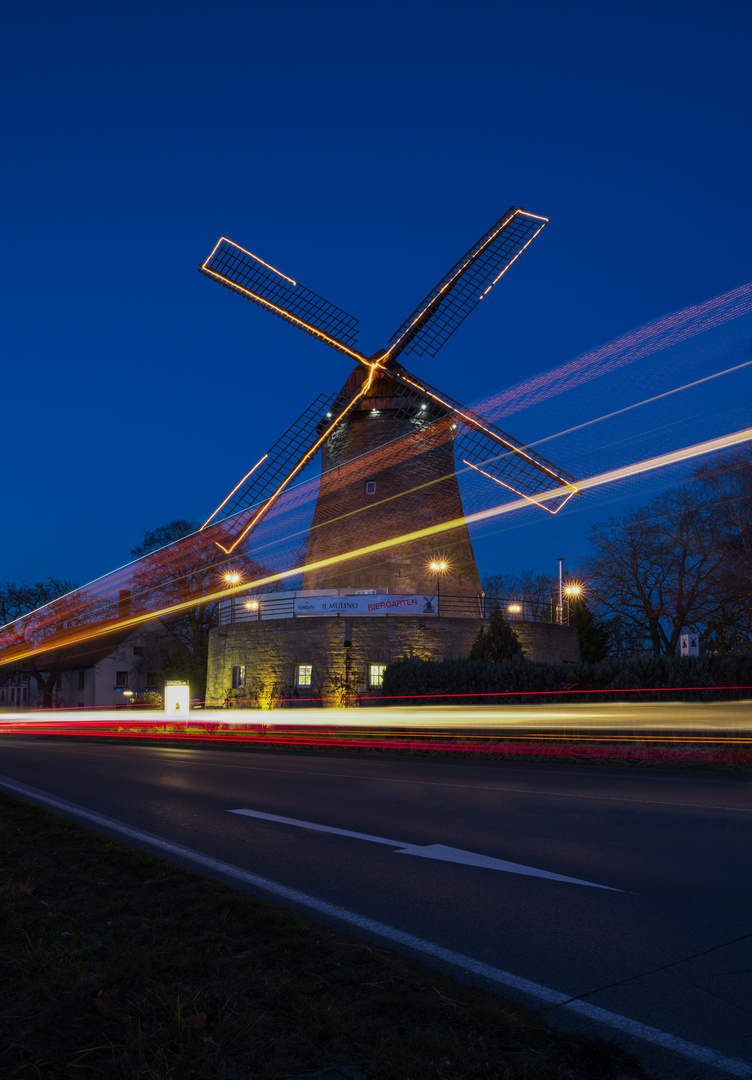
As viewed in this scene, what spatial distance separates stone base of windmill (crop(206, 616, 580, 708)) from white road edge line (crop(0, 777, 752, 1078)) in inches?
759

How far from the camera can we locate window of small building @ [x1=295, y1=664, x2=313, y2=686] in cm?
2869

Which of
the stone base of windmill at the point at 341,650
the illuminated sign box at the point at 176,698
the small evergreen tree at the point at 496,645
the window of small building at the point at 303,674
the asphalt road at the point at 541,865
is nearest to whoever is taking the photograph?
the asphalt road at the point at 541,865

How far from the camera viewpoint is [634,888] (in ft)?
18.4

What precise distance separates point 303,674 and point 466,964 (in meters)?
25.1

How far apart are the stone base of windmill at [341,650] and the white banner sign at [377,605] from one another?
250 millimetres

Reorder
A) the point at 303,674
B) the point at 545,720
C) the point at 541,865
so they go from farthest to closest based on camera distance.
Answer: the point at 303,674, the point at 545,720, the point at 541,865

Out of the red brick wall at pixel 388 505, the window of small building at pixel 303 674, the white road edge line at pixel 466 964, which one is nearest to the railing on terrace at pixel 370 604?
the red brick wall at pixel 388 505

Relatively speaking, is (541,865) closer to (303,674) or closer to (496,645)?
(496,645)

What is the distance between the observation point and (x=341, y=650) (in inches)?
1107

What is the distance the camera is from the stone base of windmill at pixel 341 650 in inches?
1093

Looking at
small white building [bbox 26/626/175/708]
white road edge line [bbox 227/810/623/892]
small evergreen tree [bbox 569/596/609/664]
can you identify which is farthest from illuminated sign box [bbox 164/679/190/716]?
small white building [bbox 26/626/175/708]

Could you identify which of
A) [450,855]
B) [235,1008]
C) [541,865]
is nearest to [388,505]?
[450,855]

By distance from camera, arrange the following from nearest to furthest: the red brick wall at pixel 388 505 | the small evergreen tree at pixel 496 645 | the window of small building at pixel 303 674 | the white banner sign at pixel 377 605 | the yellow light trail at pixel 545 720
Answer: the yellow light trail at pixel 545 720 < the small evergreen tree at pixel 496 645 < the white banner sign at pixel 377 605 < the window of small building at pixel 303 674 < the red brick wall at pixel 388 505

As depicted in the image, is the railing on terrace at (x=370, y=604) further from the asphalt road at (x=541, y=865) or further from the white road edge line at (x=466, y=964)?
the white road edge line at (x=466, y=964)
